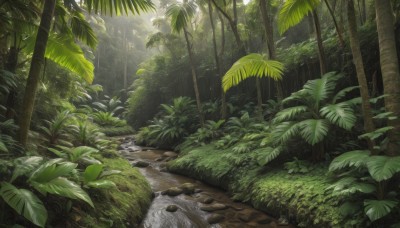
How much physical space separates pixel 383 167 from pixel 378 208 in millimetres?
476

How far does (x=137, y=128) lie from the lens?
17.5 m

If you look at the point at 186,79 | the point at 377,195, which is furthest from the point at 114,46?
the point at 377,195

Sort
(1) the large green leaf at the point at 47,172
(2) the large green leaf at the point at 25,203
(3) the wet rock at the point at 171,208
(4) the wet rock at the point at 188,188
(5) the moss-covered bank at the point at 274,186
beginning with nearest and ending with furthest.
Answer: (2) the large green leaf at the point at 25,203
(1) the large green leaf at the point at 47,172
(5) the moss-covered bank at the point at 274,186
(3) the wet rock at the point at 171,208
(4) the wet rock at the point at 188,188

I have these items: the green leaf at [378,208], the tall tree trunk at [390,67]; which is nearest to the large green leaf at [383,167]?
the green leaf at [378,208]

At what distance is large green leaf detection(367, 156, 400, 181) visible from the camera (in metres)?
2.97

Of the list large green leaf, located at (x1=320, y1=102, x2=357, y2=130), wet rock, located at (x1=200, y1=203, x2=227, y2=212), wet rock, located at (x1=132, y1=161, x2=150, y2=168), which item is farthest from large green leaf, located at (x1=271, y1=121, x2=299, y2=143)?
wet rock, located at (x1=132, y1=161, x2=150, y2=168)

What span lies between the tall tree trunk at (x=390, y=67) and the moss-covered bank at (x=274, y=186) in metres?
1.16

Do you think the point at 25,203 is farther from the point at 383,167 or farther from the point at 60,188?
the point at 383,167

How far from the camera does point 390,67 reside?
3.72 m

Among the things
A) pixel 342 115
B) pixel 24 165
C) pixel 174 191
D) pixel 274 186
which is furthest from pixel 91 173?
pixel 342 115

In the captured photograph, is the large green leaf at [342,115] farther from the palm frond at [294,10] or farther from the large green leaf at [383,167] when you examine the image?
the palm frond at [294,10]

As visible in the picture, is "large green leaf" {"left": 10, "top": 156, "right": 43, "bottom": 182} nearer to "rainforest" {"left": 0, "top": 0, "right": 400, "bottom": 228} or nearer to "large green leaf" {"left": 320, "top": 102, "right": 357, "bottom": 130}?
"rainforest" {"left": 0, "top": 0, "right": 400, "bottom": 228}

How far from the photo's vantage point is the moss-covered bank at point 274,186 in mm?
3867

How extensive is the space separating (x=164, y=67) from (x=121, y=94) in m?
12.0
